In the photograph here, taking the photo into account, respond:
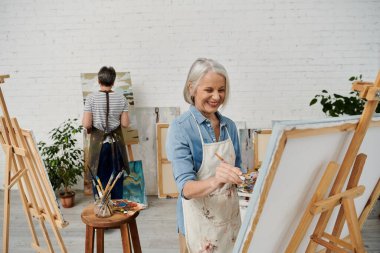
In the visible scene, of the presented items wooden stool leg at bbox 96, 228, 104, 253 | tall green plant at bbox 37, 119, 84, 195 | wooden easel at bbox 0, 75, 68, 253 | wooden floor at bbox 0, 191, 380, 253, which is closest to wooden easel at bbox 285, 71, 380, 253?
wooden stool leg at bbox 96, 228, 104, 253

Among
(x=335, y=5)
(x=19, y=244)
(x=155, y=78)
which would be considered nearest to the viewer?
(x=19, y=244)

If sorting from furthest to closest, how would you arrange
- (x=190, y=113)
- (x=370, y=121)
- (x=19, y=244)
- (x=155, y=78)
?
(x=155, y=78) < (x=19, y=244) < (x=190, y=113) < (x=370, y=121)

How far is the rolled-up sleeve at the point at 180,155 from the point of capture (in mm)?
1469

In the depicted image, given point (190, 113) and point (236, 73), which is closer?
point (190, 113)

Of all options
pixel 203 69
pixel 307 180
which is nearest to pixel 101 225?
pixel 203 69

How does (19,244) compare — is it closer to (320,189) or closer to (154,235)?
(154,235)

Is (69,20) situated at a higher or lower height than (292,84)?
higher

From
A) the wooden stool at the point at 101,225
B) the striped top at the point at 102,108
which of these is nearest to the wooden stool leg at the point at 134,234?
the wooden stool at the point at 101,225

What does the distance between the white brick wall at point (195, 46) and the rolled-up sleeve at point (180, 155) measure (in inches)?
114

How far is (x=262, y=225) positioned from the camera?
1080 millimetres

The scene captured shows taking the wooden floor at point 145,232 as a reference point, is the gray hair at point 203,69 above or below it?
above

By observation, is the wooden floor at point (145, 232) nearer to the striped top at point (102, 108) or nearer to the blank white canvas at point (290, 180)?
the striped top at point (102, 108)

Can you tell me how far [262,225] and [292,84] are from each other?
3.48 meters

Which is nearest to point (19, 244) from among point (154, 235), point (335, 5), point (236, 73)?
point (154, 235)
